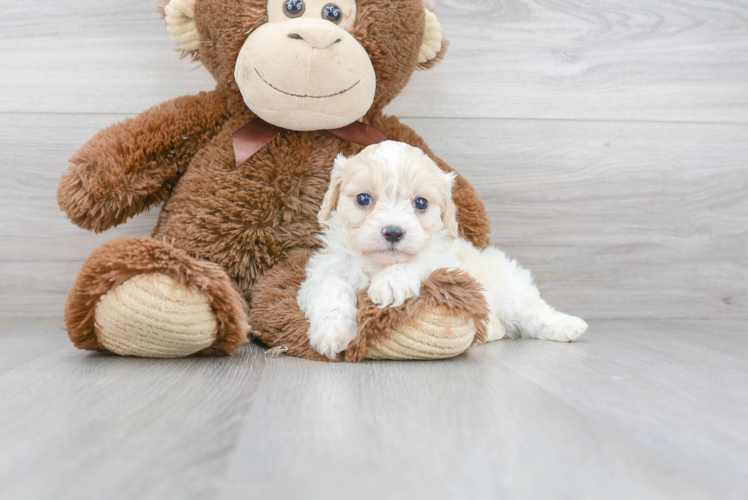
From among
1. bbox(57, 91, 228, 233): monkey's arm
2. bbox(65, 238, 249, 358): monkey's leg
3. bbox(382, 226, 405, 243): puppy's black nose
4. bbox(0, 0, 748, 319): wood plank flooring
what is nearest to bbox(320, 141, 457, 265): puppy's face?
bbox(382, 226, 405, 243): puppy's black nose

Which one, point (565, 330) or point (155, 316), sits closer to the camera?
point (155, 316)

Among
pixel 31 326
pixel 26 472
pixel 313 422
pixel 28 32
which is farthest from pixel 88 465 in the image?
pixel 28 32

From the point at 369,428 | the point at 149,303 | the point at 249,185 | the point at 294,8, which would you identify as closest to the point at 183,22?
the point at 294,8

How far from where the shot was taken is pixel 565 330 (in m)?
1.17

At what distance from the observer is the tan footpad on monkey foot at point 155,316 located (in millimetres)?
839

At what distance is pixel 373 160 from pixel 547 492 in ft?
2.01

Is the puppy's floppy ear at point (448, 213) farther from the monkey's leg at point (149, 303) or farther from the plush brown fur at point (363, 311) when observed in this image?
the monkey's leg at point (149, 303)

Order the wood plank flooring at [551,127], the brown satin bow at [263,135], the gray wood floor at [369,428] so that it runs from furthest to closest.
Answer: the wood plank flooring at [551,127] < the brown satin bow at [263,135] < the gray wood floor at [369,428]

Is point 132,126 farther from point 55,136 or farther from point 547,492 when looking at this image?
point 547,492

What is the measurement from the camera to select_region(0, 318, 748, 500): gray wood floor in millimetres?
487

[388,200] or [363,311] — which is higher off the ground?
[388,200]

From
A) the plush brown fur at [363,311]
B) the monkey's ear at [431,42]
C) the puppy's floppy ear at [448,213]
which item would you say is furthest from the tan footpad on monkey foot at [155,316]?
the monkey's ear at [431,42]

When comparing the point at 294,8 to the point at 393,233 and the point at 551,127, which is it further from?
the point at 551,127

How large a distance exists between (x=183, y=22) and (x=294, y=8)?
0.25 m
